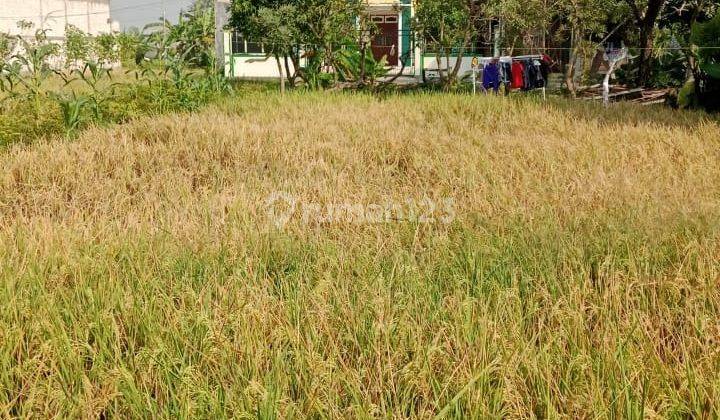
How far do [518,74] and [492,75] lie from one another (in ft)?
1.44

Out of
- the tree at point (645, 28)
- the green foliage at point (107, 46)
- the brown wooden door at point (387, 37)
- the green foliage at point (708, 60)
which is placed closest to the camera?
the green foliage at point (708, 60)

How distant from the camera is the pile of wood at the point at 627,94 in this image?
1249cm

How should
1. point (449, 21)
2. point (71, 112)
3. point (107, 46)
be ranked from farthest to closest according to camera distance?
point (107, 46) → point (449, 21) → point (71, 112)

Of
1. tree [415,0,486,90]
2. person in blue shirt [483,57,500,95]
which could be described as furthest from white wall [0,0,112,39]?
person in blue shirt [483,57,500,95]

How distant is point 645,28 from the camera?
44.0 ft

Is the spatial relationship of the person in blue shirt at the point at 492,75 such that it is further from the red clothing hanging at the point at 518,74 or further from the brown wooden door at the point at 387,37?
the brown wooden door at the point at 387,37

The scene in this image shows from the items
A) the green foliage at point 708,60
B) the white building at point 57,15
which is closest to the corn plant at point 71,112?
the green foliage at point 708,60

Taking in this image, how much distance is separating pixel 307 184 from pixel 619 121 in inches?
166

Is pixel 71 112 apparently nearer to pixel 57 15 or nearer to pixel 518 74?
pixel 518 74

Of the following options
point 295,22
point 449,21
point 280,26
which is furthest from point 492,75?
point 280,26

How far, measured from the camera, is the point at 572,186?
15.1ft

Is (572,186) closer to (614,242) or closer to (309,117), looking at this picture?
(614,242)

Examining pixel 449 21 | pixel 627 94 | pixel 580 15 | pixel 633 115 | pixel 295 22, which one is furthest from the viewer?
pixel 627 94

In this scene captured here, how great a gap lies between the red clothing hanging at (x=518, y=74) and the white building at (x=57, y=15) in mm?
15535
